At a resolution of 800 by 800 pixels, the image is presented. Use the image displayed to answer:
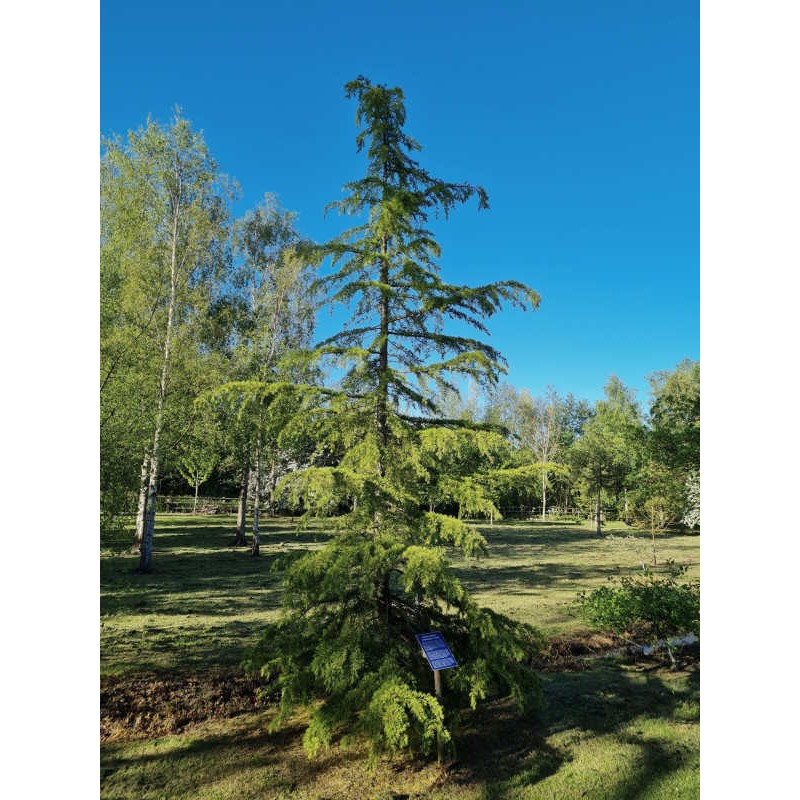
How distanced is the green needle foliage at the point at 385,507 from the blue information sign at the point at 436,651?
0.22 m

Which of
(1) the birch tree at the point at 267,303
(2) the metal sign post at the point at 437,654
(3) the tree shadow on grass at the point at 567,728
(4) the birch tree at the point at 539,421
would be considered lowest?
(3) the tree shadow on grass at the point at 567,728

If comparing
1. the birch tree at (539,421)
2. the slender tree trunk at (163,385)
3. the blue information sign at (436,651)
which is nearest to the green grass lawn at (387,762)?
the blue information sign at (436,651)

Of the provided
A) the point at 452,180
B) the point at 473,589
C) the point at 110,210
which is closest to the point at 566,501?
the point at 473,589

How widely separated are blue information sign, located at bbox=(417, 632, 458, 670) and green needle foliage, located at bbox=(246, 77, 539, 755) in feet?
0.73

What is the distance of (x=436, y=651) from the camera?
12.0 ft

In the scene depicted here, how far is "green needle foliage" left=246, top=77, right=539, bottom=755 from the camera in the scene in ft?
12.0

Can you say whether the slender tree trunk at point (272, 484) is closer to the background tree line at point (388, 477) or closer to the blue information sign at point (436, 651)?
the background tree line at point (388, 477)

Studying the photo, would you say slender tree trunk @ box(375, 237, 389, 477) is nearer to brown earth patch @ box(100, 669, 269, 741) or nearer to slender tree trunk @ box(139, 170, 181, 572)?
brown earth patch @ box(100, 669, 269, 741)

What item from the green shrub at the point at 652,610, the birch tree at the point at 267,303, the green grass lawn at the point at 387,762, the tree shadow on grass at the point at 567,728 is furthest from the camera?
the birch tree at the point at 267,303

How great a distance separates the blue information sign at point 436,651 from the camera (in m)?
3.58

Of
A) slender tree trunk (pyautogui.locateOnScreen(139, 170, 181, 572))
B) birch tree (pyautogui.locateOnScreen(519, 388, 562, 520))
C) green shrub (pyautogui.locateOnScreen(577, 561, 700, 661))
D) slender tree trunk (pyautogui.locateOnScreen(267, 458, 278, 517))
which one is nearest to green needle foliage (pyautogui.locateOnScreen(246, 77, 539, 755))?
slender tree trunk (pyautogui.locateOnScreen(267, 458, 278, 517))

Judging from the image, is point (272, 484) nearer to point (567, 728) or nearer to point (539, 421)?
point (567, 728)
